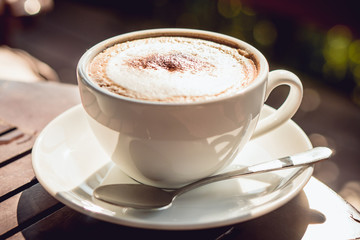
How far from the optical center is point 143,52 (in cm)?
78

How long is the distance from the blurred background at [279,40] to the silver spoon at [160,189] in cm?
106

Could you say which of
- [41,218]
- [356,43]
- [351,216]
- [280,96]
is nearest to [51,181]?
[41,218]

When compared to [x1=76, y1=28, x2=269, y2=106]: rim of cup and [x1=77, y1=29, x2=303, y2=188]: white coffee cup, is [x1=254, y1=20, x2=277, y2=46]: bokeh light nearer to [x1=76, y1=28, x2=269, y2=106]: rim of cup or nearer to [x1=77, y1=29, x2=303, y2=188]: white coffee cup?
[x1=76, y1=28, x2=269, y2=106]: rim of cup

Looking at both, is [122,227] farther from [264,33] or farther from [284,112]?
[264,33]

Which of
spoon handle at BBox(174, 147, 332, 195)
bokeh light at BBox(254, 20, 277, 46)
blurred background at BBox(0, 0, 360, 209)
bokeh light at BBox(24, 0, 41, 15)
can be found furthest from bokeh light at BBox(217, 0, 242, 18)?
spoon handle at BBox(174, 147, 332, 195)

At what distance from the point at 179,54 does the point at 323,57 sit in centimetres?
197

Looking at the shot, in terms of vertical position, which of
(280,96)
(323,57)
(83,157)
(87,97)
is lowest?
(280,96)

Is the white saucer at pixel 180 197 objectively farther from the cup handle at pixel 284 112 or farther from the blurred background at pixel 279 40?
the blurred background at pixel 279 40

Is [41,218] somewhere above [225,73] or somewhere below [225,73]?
below

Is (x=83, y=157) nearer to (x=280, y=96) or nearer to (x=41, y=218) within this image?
(x=41, y=218)

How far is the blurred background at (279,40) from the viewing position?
1876mm

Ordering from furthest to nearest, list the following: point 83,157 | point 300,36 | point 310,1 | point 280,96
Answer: point 300,36 < point 280,96 < point 310,1 < point 83,157

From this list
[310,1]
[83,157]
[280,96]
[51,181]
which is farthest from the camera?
[280,96]

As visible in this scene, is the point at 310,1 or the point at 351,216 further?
the point at 310,1
